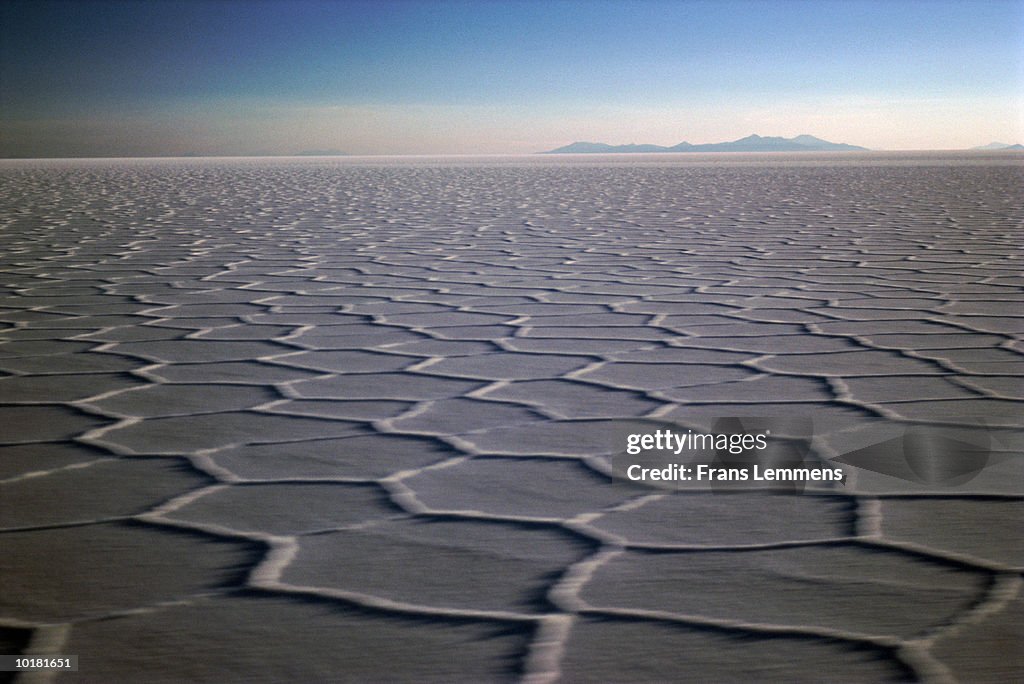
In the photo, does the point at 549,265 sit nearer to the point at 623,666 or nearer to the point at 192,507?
the point at 192,507

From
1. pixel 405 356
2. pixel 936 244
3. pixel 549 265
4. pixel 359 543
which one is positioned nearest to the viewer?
pixel 359 543

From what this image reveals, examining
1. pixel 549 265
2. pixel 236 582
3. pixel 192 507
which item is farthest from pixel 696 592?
pixel 549 265

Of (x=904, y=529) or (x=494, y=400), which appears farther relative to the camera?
(x=494, y=400)

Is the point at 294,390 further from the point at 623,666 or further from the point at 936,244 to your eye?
the point at 936,244

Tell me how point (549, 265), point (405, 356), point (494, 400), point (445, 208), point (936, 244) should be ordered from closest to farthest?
point (494, 400) < point (405, 356) < point (549, 265) < point (936, 244) < point (445, 208)

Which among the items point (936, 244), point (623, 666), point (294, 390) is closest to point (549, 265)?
point (936, 244)

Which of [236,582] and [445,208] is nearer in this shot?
[236,582]
